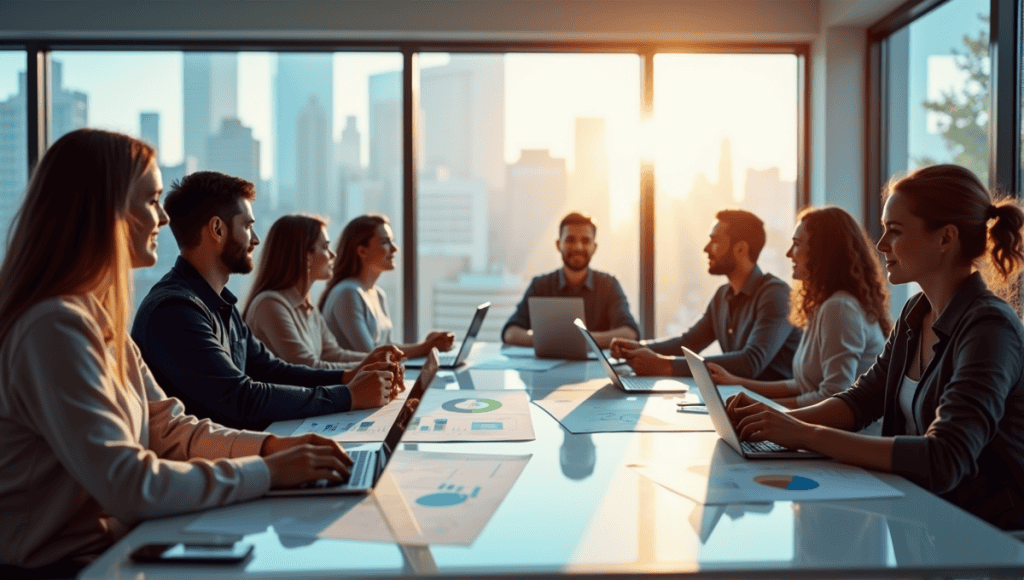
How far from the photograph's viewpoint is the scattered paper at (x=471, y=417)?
1817mm

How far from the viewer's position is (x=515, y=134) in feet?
17.3

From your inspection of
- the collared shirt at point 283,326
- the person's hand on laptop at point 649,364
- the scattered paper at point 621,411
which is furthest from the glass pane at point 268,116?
the scattered paper at point 621,411

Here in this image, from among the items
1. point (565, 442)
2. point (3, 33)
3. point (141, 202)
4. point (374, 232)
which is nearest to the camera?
point (141, 202)

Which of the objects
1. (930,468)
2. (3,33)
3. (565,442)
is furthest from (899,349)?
(3,33)

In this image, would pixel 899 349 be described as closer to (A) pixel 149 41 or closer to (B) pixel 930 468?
(B) pixel 930 468

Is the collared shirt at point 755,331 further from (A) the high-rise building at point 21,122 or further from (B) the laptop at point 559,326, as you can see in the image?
(A) the high-rise building at point 21,122

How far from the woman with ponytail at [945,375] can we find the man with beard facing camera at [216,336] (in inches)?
41.2

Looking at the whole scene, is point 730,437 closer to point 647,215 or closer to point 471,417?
point 471,417

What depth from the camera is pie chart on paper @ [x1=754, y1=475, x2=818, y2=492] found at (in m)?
1.39

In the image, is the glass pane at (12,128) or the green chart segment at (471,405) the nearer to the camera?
the green chart segment at (471,405)

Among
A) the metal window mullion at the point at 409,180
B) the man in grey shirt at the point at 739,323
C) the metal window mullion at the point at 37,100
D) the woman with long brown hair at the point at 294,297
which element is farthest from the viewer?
the metal window mullion at the point at 409,180

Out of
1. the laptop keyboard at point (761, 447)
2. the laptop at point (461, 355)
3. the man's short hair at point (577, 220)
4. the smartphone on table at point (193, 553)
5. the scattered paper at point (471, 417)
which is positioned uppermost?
the man's short hair at point (577, 220)

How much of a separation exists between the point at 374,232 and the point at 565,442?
2365 mm

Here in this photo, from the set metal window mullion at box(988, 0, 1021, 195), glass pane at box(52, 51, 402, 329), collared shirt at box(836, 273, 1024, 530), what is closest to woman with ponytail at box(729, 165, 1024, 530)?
collared shirt at box(836, 273, 1024, 530)
